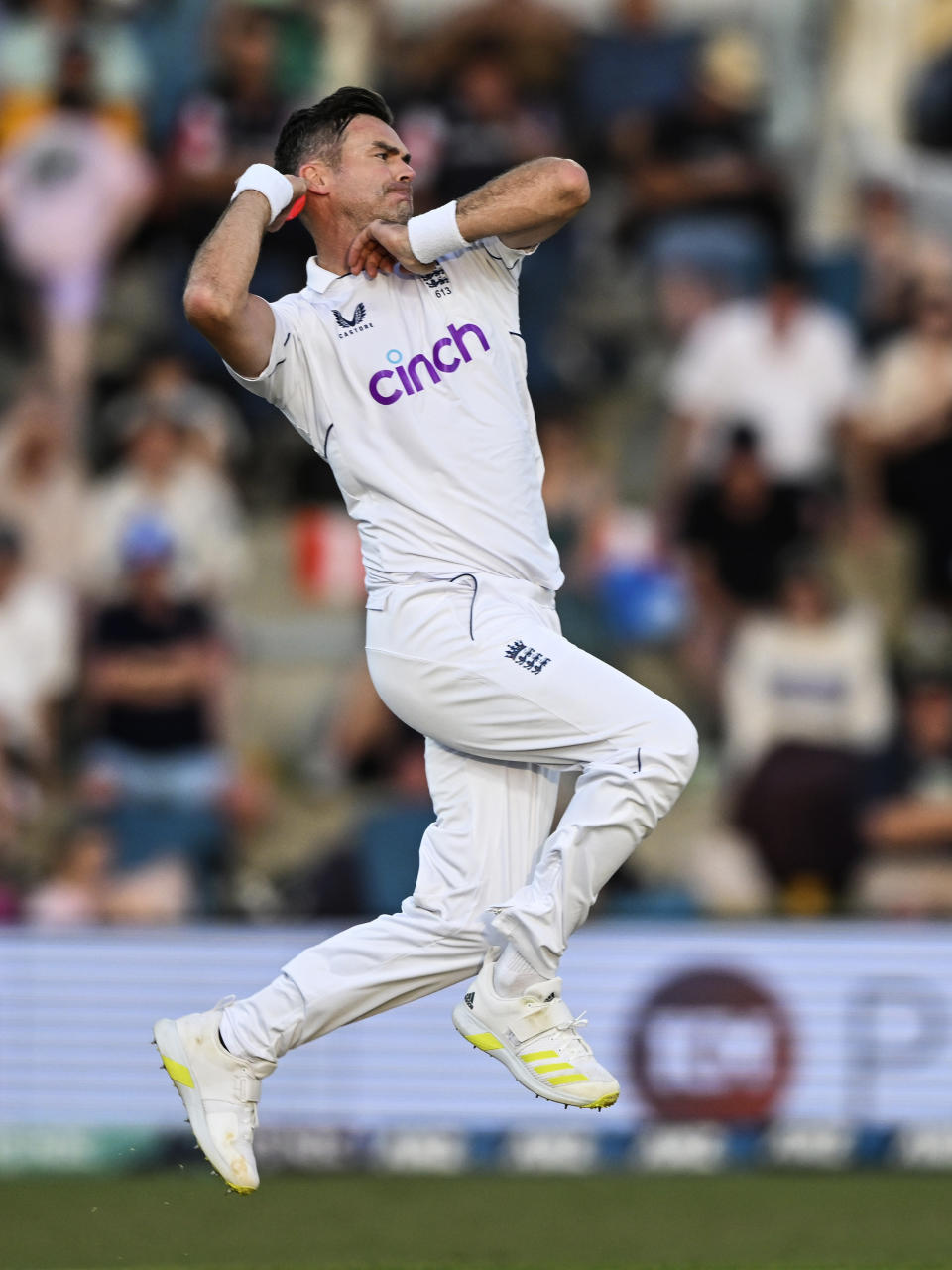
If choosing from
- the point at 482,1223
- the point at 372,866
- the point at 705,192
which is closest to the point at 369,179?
the point at 482,1223

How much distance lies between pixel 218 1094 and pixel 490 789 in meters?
1.14

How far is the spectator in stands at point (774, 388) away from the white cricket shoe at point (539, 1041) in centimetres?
635

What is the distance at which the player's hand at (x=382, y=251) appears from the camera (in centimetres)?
580

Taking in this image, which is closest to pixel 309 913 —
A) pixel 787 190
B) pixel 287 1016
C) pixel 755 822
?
pixel 755 822

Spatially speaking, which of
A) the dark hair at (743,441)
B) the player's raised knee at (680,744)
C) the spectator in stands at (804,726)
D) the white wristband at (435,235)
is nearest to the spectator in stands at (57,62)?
the dark hair at (743,441)

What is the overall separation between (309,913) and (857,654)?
304cm

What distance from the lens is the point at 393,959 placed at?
19.3 feet

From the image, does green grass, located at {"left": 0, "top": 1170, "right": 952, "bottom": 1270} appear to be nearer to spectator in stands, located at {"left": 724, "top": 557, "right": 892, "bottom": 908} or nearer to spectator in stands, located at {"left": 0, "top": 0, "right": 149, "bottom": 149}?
spectator in stands, located at {"left": 724, "top": 557, "right": 892, "bottom": 908}

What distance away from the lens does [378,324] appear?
19.7 ft

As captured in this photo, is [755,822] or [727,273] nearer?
[755,822]

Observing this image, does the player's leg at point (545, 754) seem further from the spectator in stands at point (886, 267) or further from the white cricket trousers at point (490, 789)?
the spectator in stands at point (886, 267)

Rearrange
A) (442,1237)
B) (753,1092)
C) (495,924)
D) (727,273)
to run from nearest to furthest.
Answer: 1. (495,924)
2. (442,1237)
3. (753,1092)
4. (727,273)

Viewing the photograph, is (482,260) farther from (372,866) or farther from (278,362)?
(372,866)

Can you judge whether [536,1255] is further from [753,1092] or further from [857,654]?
[857,654]
